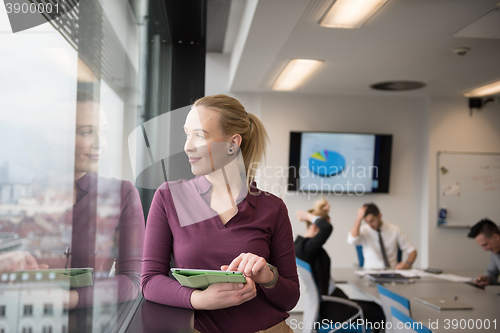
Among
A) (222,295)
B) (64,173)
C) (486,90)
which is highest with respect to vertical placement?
(486,90)

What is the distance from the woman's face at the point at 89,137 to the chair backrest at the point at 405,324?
5.19 ft

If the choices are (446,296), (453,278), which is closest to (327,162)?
(453,278)

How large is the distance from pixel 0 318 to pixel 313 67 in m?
3.52

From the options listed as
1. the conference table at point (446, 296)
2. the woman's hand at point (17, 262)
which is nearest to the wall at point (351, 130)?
the conference table at point (446, 296)

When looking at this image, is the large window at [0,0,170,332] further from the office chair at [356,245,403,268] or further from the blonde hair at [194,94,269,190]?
the office chair at [356,245,403,268]

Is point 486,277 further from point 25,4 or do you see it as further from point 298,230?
point 25,4

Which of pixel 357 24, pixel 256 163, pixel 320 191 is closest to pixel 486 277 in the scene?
pixel 320 191

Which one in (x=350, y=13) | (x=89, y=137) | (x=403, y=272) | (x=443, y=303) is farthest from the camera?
(x=403, y=272)

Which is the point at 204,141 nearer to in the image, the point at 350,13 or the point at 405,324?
the point at 405,324

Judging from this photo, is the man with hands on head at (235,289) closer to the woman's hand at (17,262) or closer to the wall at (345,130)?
the woman's hand at (17,262)

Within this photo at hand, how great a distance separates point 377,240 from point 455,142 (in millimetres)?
1792

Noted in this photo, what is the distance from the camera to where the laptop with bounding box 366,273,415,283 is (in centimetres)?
316

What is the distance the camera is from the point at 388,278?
3.22 m

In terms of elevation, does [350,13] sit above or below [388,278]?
above
